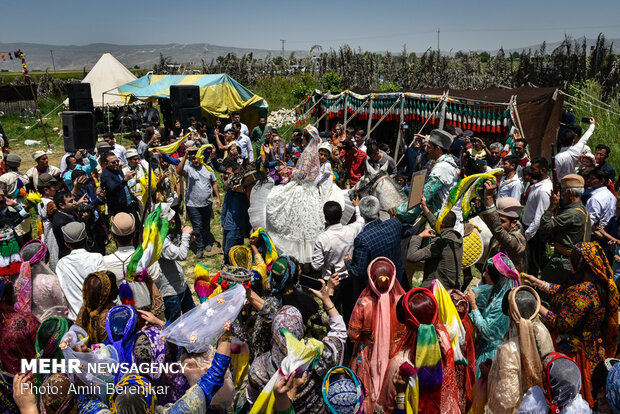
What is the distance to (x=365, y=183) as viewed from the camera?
242 inches

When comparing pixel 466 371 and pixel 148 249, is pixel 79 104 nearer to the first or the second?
pixel 148 249

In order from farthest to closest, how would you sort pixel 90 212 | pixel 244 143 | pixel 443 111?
pixel 443 111, pixel 244 143, pixel 90 212

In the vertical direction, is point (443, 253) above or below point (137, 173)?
below

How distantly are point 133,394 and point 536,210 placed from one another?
183 inches

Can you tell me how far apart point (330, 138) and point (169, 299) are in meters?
6.24

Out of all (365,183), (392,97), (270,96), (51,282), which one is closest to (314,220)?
(365,183)

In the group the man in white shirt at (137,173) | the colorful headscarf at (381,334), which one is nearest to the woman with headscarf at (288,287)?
the colorful headscarf at (381,334)

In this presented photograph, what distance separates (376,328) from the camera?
9.80 ft

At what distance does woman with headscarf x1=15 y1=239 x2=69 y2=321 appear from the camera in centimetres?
351

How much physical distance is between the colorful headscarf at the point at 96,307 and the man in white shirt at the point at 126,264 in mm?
437

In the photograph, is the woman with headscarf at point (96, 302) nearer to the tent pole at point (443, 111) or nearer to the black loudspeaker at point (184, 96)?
the tent pole at point (443, 111)

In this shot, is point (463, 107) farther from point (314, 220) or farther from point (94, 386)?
point (94, 386)

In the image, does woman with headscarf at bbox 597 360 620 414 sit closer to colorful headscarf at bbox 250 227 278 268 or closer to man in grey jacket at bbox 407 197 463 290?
man in grey jacket at bbox 407 197 463 290

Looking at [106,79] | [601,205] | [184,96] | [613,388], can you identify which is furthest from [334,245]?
[106,79]
